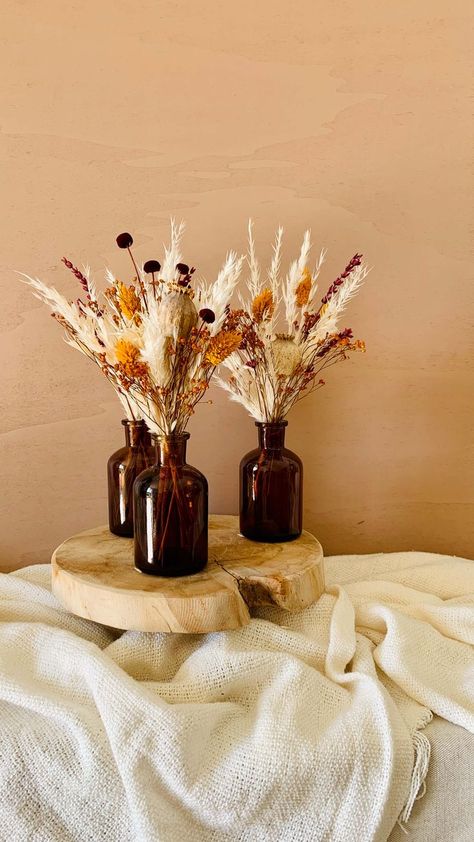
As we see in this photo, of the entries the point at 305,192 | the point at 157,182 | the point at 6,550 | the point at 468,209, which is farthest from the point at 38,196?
the point at 468,209

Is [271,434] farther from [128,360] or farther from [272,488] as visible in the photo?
[128,360]

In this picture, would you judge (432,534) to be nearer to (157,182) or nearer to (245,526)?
(245,526)

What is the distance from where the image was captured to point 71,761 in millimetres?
689

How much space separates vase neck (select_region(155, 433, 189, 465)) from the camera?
875 mm

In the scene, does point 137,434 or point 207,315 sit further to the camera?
point 137,434

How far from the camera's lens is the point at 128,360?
81 centimetres

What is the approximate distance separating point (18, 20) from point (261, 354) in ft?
2.42

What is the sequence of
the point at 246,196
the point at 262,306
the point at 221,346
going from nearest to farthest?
the point at 221,346
the point at 262,306
the point at 246,196

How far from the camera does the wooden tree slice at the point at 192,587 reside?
2.67ft

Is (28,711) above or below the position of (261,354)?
below

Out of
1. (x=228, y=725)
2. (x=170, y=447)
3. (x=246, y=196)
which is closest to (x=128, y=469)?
(x=170, y=447)

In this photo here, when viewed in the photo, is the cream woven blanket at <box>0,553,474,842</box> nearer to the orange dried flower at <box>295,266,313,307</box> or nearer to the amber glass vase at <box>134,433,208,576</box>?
the amber glass vase at <box>134,433,208,576</box>

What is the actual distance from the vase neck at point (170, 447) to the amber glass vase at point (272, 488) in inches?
6.4

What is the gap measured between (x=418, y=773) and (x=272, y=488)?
0.42 metres
